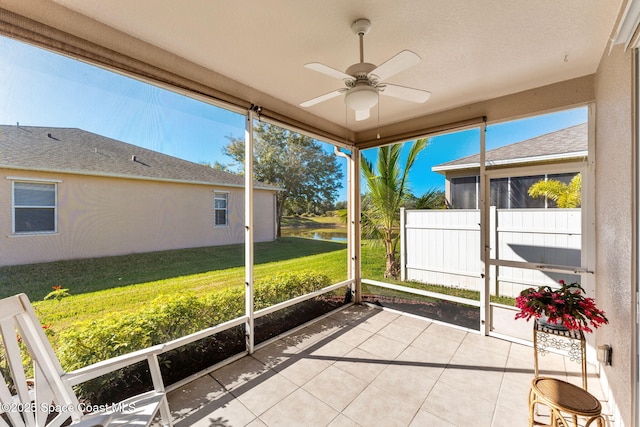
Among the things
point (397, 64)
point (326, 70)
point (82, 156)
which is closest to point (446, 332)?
point (397, 64)

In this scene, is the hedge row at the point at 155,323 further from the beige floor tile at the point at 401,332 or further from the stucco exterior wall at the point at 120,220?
the beige floor tile at the point at 401,332

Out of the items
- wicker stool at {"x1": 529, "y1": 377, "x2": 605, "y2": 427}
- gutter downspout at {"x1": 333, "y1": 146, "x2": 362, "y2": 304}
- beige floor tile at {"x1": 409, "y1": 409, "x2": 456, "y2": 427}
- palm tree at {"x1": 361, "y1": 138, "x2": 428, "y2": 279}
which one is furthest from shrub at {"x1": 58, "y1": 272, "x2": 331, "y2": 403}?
wicker stool at {"x1": 529, "y1": 377, "x2": 605, "y2": 427}

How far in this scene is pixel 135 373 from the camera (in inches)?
78.9

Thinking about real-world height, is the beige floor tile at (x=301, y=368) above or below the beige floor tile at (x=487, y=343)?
Answer: below

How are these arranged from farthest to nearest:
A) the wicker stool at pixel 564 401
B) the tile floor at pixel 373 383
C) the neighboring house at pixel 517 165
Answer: the neighboring house at pixel 517 165, the tile floor at pixel 373 383, the wicker stool at pixel 564 401

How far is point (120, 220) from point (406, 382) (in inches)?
103

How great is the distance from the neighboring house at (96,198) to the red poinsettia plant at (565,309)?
2.60 m

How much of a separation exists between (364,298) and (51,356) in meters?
3.49

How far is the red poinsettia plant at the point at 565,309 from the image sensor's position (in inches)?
68.5

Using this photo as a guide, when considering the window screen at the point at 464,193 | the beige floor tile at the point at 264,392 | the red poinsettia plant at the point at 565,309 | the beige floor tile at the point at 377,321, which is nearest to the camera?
the red poinsettia plant at the point at 565,309

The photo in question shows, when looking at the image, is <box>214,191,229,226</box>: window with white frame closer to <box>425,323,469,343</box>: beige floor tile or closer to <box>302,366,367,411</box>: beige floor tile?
<box>302,366,367,411</box>: beige floor tile

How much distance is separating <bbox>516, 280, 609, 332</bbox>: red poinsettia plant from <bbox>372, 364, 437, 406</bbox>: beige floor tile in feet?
3.11

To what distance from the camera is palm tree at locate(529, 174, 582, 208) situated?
2.50m

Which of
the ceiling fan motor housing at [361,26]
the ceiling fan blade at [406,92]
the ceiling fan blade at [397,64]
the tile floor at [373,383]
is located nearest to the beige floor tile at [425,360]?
the tile floor at [373,383]
